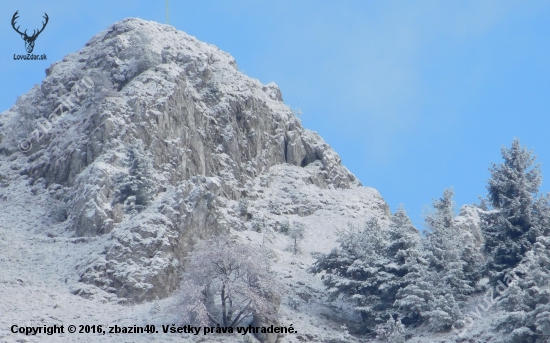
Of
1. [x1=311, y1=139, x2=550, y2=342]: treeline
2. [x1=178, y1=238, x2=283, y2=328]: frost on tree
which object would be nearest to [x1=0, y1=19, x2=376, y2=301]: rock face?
[x1=178, y1=238, x2=283, y2=328]: frost on tree

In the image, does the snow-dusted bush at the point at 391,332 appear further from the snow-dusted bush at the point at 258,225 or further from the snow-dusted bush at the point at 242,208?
the snow-dusted bush at the point at 242,208

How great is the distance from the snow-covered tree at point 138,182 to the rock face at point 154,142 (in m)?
0.80

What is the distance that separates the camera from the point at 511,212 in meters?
48.9

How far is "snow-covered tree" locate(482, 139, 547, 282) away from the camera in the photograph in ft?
157

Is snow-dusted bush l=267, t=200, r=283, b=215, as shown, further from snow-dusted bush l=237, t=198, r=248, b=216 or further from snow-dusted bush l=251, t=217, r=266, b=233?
snow-dusted bush l=237, t=198, r=248, b=216

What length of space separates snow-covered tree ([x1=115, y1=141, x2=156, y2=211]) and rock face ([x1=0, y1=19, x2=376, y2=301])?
799 millimetres

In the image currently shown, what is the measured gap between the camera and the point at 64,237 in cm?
5466

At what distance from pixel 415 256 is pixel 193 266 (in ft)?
55.0

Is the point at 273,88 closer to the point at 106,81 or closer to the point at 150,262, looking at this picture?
the point at 106,81

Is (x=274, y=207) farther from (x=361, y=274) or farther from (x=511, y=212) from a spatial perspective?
(x=511, y=212)

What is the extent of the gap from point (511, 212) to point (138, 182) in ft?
104

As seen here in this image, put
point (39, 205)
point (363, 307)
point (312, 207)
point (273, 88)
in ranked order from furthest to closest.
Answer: point (273, 88) → point (312, 207) → point (39, 205) → point (363, 307)

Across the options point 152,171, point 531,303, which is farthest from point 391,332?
point 152,171

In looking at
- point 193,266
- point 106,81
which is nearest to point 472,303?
point 193,266
